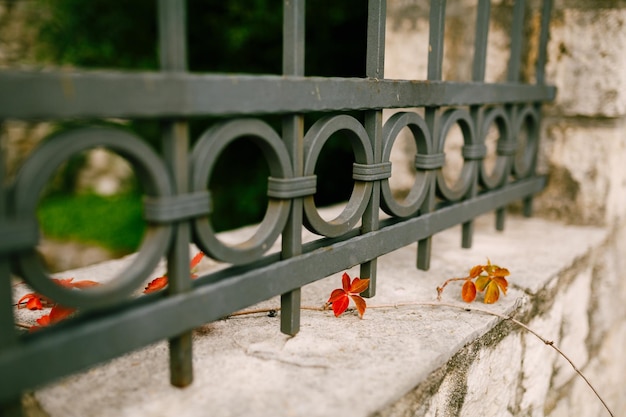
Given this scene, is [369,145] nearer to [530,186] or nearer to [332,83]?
[332,83]

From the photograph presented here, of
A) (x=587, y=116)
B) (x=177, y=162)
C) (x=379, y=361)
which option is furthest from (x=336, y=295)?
(x=587, y=116)

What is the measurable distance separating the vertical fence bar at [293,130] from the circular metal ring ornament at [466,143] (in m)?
0.61

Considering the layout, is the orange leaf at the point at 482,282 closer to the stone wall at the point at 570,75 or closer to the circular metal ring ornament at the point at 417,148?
the circular metal ring ornament at the point at 417,148

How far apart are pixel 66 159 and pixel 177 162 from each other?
7.1 inches

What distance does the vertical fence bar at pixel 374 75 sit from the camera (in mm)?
1301

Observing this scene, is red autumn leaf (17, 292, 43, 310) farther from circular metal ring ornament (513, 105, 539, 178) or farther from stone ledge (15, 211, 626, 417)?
circular metal ring ornament (513, 105, 539, 178)

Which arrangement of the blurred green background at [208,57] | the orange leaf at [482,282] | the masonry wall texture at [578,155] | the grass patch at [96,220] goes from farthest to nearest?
the grass patch at [96,220], the blurred green background at [208,57], the masonry wall texture at [578,155], the orange leaf at [482,282]

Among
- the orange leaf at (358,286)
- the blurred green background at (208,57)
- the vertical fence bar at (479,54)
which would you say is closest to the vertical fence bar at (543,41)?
the vertical fence bar at (479,54)

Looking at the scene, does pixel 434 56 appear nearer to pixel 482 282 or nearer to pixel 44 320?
pixel 482 282

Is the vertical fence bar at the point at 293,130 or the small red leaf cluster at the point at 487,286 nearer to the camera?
the vertical fence bar at the point at 293,130

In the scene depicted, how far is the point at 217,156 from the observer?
1075mm

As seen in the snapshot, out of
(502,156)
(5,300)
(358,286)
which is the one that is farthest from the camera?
(502,156)

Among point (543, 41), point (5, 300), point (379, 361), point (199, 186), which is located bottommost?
point (379, 361)

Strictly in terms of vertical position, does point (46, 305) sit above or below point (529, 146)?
below
